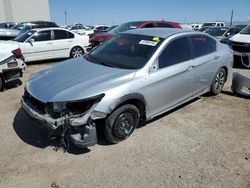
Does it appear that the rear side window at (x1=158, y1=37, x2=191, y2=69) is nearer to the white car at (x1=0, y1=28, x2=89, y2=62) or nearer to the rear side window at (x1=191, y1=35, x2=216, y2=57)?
the rear side window at (x1=191, y1=35, x2=216, y2=57)

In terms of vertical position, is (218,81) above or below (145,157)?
above

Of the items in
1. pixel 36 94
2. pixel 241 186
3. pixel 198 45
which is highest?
pixel 198 45

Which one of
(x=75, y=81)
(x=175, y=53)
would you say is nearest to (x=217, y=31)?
(x=175, y=53)

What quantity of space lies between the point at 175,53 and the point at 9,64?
410cm

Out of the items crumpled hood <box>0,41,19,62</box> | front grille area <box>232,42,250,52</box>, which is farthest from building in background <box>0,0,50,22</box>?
crumpled hood <box>0,41,19,62</box>

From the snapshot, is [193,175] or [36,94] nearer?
[193,175]

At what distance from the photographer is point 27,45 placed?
9.86 m

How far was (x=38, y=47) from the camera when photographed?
1007 centimetres

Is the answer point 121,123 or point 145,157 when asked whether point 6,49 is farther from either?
point 145,157

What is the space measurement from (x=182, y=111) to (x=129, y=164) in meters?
2.22

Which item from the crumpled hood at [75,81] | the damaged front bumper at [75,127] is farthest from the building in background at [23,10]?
the damaged front bumper at [75,127]

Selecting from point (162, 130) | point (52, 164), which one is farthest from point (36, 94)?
point (162, 130)

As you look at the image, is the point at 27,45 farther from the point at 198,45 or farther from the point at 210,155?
the point at 210,155

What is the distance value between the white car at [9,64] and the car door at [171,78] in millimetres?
3936
